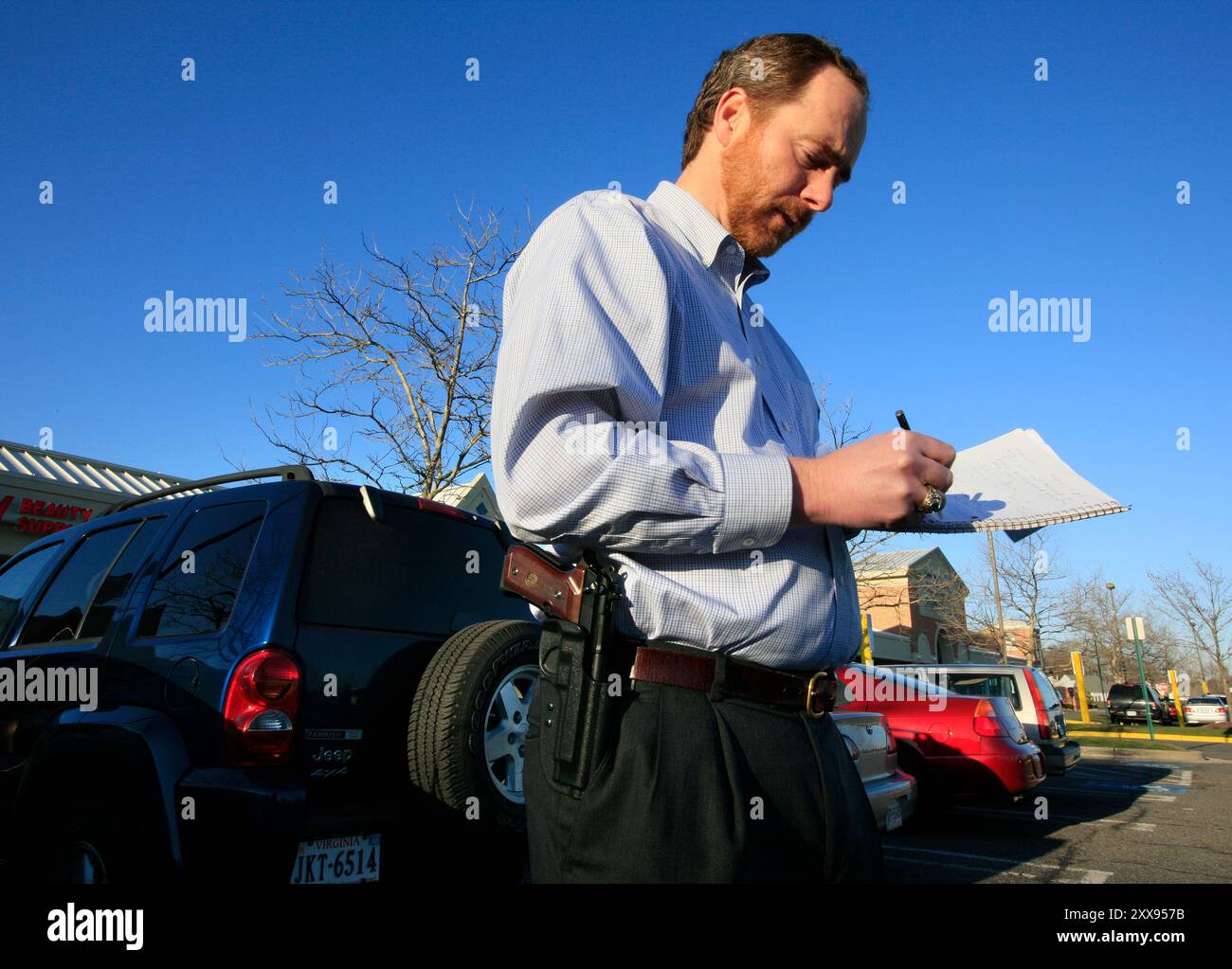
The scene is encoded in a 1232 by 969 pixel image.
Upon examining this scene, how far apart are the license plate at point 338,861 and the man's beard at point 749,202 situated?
7.63 feet

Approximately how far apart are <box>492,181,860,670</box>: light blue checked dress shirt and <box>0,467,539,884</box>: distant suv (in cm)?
185

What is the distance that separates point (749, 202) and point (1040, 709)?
11.2m

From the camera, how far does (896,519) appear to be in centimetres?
139

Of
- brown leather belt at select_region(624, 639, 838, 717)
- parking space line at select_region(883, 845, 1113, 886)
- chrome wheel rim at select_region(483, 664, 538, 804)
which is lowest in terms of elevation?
parking space line at select_region(883, 845, 1113, 886)

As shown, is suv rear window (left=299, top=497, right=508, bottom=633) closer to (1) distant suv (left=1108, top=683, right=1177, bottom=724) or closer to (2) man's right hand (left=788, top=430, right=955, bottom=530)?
(2) man's right hand (left=788, top=430, right=955, bottom=530)

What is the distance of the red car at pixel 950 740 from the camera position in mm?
8312

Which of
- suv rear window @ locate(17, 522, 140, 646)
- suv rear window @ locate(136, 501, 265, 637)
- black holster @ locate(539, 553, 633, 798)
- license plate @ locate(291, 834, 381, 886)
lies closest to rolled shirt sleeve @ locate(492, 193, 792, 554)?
black holster @ locate(539, 553, 633, 798)

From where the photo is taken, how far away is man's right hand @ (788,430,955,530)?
1355 mm

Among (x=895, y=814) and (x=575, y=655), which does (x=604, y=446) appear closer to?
(x=575, y=655)

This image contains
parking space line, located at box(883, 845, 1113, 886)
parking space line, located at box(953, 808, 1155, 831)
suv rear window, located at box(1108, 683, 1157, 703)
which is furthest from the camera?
suv rear window, located at box(1108, 683, 1157, 703)

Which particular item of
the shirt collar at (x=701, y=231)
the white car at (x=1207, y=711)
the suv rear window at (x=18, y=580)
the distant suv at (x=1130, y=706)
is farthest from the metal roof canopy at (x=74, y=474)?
the white car at (x=1207, y=711)

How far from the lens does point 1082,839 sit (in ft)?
25.3
